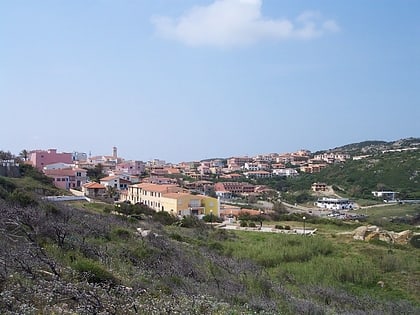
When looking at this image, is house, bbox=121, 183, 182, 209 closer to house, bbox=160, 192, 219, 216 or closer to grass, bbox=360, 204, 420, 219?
house, bbox=160, 192, 219, 216

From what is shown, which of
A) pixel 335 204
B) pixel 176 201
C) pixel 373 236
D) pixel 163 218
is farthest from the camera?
pixel 335 204

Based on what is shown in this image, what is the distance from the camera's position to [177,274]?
9336 millimetres

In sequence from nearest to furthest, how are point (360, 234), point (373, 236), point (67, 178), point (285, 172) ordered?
point (373, 236) < point (360, 234) < point (67, 178) < point (285, 172)

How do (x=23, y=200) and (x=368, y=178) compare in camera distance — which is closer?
(x=23, y=200)

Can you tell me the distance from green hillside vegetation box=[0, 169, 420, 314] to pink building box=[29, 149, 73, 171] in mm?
45325

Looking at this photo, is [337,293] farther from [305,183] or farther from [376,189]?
[305,183]

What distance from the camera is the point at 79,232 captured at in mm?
12141

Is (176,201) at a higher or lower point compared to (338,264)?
higher

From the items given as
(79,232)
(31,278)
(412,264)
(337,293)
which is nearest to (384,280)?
(412,264)

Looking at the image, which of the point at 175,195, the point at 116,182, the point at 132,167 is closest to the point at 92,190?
the point at 175,195

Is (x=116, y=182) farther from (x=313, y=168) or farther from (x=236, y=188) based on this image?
(x=313, y=168)

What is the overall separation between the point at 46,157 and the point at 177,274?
5688 centimetres

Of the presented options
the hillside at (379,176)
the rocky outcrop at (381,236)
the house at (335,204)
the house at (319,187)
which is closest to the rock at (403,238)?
the rocky outcrop at (381,236)

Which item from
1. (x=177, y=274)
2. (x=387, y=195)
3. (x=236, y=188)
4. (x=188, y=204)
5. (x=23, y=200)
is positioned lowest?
(x=387, y=195)
